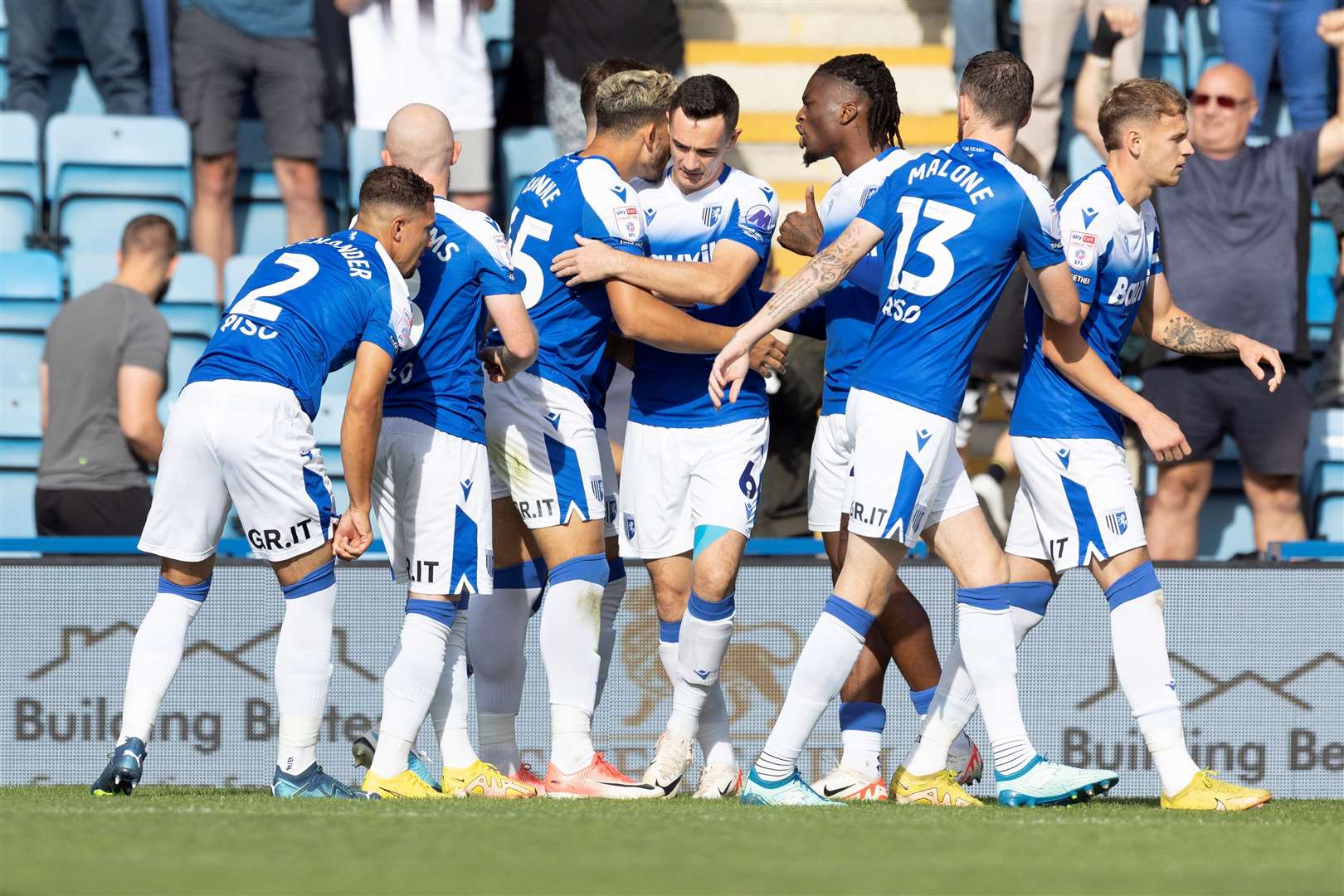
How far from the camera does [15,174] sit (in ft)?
34.8

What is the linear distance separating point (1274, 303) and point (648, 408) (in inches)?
173

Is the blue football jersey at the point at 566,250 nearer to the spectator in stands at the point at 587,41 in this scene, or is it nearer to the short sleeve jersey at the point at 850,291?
the short sleeve jersey at the point at 850,291

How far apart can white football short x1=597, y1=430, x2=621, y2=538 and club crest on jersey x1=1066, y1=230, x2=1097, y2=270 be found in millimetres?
1684

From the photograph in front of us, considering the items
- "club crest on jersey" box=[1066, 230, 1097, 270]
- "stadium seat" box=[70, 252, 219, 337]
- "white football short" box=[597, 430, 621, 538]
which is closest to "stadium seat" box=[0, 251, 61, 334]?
"stadium seat" box=[70, 252, 219, 337]

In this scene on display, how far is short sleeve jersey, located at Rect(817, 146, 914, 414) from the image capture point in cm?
605

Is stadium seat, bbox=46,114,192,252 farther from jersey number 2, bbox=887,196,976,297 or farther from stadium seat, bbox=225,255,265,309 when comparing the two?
jersey number 2, bbox=887,196,976,297

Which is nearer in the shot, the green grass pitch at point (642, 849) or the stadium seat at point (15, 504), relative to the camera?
the green grass pitch at point (642, 849)

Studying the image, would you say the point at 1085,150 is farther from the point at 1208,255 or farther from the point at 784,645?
the point at 784,645

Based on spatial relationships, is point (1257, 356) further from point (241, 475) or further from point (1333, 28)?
point (1333, 28)

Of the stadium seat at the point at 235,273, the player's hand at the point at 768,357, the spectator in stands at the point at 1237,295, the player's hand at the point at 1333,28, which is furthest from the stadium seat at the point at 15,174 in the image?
the player's hand at the point at 1333,28

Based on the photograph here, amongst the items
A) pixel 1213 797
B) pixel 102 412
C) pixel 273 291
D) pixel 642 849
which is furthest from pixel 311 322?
pixel 102 412

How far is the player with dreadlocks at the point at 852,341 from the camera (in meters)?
6.07

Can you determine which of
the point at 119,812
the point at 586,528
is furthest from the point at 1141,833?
the point at 119,812

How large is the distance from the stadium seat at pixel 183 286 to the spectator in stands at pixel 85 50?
1.27 m
